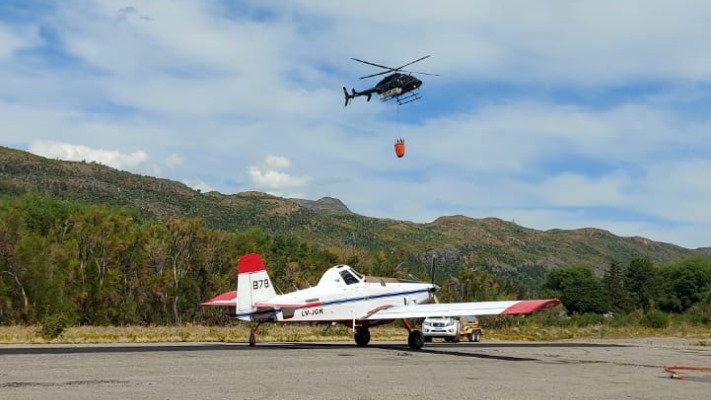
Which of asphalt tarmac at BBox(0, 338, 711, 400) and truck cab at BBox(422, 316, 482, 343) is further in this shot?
truck cab at BBox(422, 316, 482, 343)

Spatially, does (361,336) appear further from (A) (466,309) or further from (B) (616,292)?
(B) (616,292)

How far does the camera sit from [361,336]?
27562mm

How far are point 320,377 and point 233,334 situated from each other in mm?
23353

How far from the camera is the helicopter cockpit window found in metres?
26.8

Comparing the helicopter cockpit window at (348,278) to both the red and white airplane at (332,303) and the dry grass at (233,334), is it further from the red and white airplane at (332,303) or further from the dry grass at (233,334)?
the dry grass at (233,334)

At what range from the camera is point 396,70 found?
38906 millimetres

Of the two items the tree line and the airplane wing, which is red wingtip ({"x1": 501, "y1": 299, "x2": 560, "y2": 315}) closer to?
the airplane wing

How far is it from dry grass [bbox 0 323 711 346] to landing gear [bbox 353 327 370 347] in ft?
20.1

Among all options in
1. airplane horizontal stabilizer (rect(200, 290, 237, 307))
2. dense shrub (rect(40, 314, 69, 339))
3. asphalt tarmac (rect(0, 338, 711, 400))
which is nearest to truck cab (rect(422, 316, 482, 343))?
airplane horizontal stabilizer (rect(200, 290, 237, 307))

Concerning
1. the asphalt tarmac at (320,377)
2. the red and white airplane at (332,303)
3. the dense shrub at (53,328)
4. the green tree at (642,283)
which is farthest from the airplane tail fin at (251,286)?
the green tree at (642,283)

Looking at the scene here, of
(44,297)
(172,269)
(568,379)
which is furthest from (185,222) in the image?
(568,379)

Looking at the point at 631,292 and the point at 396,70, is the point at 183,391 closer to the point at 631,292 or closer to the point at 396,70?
the point at 396,70

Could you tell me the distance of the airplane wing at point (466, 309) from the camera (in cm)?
2184

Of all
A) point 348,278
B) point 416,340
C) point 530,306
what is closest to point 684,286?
point 416,340
